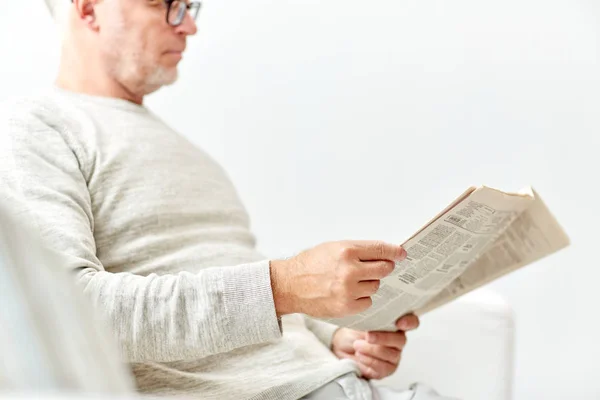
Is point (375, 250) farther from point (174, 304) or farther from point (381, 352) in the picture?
point (381, 352)

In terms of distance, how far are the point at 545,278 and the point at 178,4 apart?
1.09 metres

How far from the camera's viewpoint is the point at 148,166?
117 cm

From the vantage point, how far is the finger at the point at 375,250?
2.90 feet

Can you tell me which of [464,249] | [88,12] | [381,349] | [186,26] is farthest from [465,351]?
[88,12]

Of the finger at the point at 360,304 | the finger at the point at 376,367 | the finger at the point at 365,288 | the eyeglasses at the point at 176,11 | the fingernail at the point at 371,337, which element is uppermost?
the eyeglasses at the point at 176,11

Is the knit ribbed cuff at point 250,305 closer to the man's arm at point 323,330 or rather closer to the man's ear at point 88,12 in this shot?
the man's arm at point 323,330

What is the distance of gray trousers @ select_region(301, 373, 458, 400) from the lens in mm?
1054

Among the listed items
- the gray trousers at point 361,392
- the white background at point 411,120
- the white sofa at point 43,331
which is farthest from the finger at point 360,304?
the white background at point 411,120

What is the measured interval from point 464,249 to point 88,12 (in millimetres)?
712

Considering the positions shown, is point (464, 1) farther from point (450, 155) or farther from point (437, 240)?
point (437, 240)

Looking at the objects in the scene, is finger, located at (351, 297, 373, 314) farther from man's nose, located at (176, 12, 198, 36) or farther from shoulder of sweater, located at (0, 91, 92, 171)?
man's nose, located at (176, 12, 198, 36)

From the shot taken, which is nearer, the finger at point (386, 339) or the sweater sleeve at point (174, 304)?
the sweater sleeve at point (174, 304)

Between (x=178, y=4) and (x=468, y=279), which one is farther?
(x=178, y=4)

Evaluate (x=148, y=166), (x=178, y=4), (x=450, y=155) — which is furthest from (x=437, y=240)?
(x=450, y=155)
